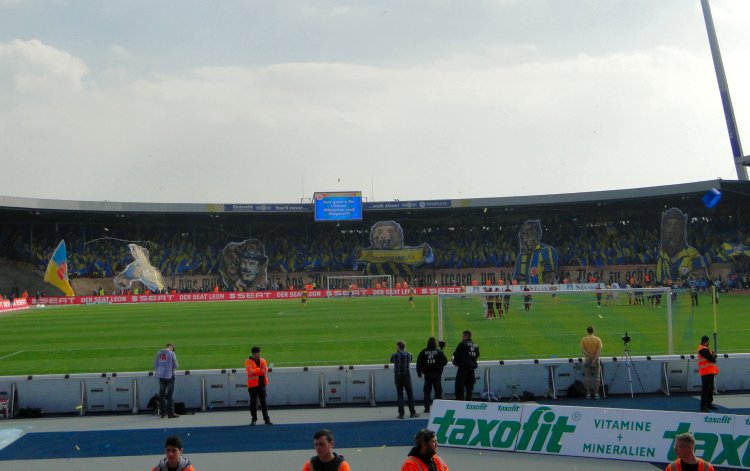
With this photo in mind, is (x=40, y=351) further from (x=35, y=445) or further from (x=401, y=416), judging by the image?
(x=401, y=416)

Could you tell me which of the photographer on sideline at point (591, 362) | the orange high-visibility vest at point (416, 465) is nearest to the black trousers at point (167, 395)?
the photographer on sideline at point (591, 362)

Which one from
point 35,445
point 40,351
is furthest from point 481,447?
point 40,351

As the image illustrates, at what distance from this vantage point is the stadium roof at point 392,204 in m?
66.2

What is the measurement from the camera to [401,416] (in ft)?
48.1

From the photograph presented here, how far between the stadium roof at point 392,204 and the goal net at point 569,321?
46200mm

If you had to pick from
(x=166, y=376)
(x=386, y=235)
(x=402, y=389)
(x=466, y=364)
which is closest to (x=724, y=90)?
(x=466, y=364)

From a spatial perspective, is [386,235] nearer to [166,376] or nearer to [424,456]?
[166,376]

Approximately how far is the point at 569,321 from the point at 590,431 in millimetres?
11021

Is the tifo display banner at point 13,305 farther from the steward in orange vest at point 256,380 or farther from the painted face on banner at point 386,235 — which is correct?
the steward in orange vest at point 256,380

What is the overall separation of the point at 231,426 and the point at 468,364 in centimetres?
508

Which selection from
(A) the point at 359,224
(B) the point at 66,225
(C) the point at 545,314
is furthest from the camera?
(A) the point at 359,224

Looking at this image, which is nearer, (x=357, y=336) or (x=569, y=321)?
(x=569, y=321)

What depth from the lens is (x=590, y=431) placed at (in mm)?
11367

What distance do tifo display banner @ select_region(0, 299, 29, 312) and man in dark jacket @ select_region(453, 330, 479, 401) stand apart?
1869 inches
